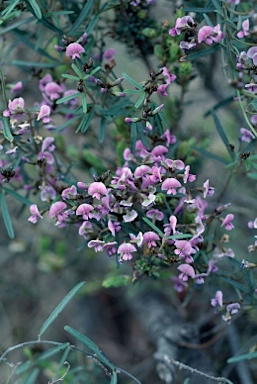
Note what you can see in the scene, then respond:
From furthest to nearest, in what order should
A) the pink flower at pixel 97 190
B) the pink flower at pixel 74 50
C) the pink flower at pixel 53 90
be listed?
the pink flower at pixel 53 90
the pink flower at pixel 74 50
the pink flower at pixel 97 190

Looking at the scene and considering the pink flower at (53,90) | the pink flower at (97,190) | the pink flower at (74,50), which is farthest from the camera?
the pink flower at (53,90)

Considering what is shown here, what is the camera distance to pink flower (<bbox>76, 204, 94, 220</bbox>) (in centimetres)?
130

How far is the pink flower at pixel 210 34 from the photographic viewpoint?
4.25ft

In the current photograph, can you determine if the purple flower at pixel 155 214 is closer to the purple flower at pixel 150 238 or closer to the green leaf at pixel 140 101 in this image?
the purple flower at pixel 150 238

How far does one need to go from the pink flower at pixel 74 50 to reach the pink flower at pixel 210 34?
1.07 feet

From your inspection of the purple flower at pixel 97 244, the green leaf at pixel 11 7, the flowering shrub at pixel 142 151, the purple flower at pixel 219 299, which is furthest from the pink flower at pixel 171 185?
the green leaf at pixel 11 7

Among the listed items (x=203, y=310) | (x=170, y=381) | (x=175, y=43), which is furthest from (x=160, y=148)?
(x=203, y=310)

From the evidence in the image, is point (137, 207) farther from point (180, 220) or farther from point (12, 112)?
point (12, 112)

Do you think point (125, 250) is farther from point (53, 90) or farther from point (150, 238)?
point (53, 90)

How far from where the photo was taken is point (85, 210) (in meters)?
1.31

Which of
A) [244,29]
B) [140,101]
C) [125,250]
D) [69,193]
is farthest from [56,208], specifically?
[244,29]

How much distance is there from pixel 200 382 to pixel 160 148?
35.4 inches

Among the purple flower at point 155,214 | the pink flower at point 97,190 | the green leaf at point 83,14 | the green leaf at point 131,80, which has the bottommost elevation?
the purple flower at point 155,214

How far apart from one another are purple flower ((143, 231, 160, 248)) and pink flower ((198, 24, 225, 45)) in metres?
0.53
